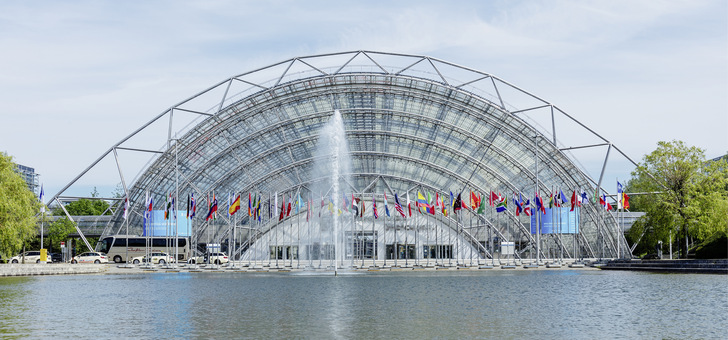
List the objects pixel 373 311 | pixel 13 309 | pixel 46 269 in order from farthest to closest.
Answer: pixel 46 269 → pixel 13 309 → pixel 373 311

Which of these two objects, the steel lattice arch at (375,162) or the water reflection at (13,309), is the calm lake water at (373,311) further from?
the steel lattice arch at (375,162)

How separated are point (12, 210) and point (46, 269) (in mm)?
7920

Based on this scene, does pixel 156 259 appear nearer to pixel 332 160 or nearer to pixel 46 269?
pixel 332 160

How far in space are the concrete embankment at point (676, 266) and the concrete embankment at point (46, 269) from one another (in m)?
53.2

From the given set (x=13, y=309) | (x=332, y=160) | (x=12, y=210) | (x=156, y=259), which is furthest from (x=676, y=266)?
(x=156, y=259)

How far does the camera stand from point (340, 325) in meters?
29.3

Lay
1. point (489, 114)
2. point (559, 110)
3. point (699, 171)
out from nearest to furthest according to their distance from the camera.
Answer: point (699, 171) < point (559, 110) < point (489, 114)

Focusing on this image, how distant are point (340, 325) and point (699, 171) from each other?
59731 millimetres

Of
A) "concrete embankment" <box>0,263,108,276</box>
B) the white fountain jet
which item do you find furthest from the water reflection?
the white fountain jet

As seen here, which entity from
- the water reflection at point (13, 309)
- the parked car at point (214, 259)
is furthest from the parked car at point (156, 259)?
the water reflection at point (13, 309)

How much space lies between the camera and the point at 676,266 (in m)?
67.0

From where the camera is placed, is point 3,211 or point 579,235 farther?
point 579,235

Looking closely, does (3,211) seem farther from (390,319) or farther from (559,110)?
(559,110)

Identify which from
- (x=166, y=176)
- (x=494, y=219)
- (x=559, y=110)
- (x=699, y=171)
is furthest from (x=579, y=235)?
(x=166, y=176)
